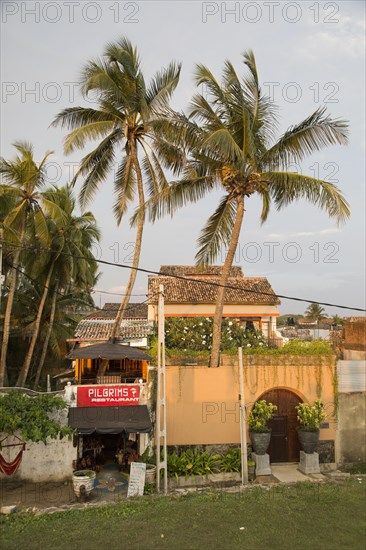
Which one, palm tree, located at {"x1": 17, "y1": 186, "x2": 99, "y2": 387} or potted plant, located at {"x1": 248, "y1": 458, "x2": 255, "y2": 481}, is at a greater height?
palm tree, located at {"x1": 17, "y1": 186, "x2": 99, "y2": 387}

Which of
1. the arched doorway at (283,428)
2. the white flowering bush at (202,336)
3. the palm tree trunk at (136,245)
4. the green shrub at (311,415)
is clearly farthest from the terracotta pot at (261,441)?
the palm tree trunk at (136,245)

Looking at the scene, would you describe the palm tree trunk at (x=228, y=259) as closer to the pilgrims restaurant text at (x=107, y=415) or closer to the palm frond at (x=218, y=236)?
the palm frond at (x=218, y=236)

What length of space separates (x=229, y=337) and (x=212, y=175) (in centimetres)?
687

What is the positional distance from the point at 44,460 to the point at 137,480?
287 cm

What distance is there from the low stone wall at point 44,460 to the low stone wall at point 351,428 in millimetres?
8335

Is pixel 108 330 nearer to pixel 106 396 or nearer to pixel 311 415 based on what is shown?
pixel 106 396

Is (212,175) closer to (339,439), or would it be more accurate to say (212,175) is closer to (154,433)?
(154,433)

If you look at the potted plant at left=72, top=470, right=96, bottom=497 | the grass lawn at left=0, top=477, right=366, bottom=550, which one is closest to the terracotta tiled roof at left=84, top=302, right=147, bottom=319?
the potted plant at left=72, top=470, right=96, bottom=497

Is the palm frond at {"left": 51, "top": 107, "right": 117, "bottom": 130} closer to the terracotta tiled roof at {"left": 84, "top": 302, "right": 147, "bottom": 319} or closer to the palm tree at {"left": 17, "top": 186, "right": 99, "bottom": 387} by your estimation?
the palm tree at {"left": 17, "top": 186, "right": 99, "bottom": 387}

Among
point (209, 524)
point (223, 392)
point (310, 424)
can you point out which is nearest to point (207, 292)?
point (223, 392)

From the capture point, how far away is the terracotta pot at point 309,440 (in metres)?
13.1

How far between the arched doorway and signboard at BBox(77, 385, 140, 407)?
4.32 metres

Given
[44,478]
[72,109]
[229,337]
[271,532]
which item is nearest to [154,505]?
[271,532]

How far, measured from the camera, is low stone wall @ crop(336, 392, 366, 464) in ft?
45.8
